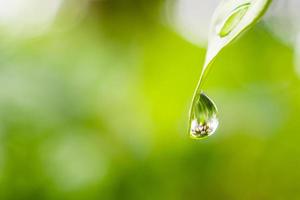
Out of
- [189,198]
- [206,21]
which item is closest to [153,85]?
[206,21]

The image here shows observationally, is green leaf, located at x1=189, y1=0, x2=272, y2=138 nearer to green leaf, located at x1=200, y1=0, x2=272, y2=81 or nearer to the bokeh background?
green leaf, located at x1=200, y1=0, x2=272, y2=81

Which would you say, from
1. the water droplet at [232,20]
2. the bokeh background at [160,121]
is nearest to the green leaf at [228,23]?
the water droplet at [232,20]

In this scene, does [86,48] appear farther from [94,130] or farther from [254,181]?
[254,181]

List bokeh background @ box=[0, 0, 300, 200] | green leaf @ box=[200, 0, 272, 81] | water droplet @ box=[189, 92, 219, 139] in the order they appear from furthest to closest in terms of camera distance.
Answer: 1. bokeh background @ box=[0, 0, 300, 200]
2. water droplet @ box=[189, 92, 219, 139]
3. green leaf @ box=[200, 0, 272, 81]

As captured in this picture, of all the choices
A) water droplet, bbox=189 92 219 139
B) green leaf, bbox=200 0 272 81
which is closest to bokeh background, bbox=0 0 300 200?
water droplet, bbox=189 92 219 139

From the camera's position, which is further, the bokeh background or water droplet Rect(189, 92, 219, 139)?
the bokeh background

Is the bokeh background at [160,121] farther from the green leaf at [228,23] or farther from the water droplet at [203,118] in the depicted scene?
the green leaf at [228,23]
